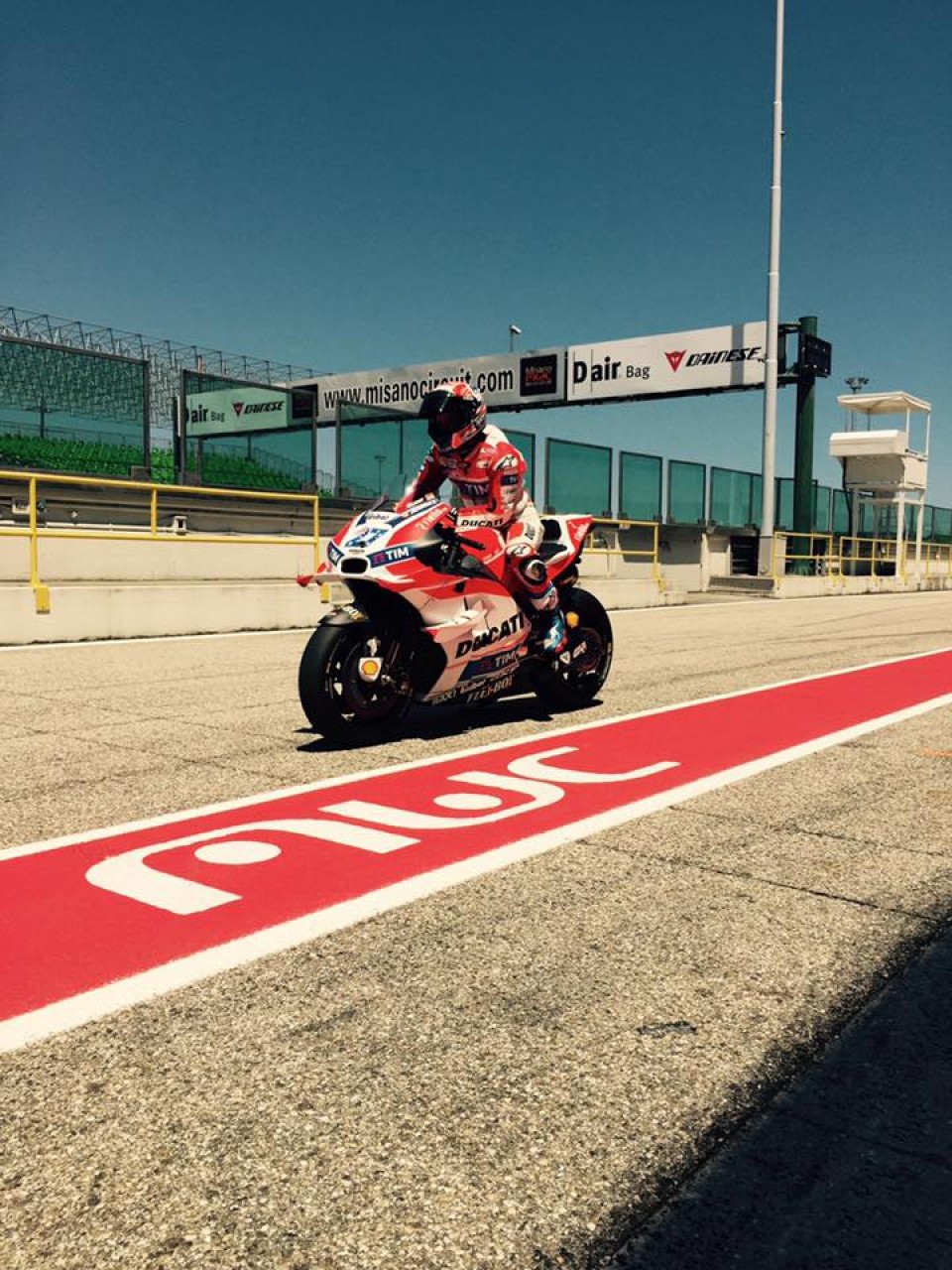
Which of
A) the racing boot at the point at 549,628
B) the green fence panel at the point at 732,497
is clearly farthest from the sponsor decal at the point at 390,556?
the green fence panel at the point at 732,497

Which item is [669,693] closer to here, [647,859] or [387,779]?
[387,779]

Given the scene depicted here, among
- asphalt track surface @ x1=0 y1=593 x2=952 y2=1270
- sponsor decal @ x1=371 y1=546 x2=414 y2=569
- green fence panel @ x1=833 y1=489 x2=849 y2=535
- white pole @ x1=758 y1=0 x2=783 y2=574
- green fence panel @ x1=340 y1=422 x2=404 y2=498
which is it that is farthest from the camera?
green fence panel @ x1=833 y1=489 x2=849 y2=535

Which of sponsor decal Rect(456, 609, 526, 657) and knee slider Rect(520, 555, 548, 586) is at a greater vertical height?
knee slider Rect(520, 555, 548, 586)

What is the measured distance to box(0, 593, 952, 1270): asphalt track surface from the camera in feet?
5.41

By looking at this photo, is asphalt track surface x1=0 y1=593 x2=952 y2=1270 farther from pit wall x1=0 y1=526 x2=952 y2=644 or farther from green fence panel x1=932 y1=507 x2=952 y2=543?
green fence panel x1=932 y1=507 x2=952 y2=543

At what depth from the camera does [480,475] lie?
20.1ft

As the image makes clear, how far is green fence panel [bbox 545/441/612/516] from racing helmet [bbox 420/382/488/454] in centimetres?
2439

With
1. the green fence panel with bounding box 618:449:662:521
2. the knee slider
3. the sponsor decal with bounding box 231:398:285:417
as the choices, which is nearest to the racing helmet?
the knee slider

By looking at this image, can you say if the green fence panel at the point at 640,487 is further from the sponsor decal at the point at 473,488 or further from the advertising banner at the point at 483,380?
the sponsor decal at the point at 473,488

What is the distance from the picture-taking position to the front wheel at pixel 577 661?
269 inches

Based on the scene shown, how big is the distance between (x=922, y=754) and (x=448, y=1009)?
4.05 meters

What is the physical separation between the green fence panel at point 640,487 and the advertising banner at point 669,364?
7.88 metres

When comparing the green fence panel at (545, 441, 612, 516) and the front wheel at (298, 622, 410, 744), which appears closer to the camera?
the front wheel at (298, 622, 410, 744)

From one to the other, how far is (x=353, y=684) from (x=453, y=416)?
1.71 metres
